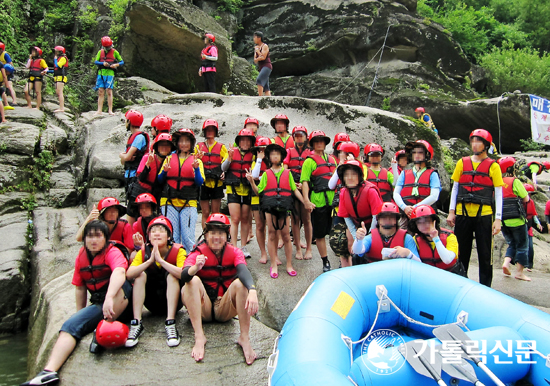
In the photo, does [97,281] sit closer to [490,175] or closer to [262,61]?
[490,175]

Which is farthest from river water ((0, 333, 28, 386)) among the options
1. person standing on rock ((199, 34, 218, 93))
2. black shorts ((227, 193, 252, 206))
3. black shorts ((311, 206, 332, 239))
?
person standing on rock ((199, 34, 218, 93))

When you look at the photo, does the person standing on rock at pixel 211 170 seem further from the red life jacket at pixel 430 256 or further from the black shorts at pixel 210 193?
the red life jacket at pixel 430 256

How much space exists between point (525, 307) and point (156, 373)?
11.4 ft

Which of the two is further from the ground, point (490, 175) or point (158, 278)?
point (490, 175)

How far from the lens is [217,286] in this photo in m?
4.45

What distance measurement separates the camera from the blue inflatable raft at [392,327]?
3.01m

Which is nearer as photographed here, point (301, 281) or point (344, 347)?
point (344, 347)

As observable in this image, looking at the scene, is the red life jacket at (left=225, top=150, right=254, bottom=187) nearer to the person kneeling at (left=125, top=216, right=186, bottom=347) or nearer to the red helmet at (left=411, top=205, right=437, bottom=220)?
the person kneeling at (left=125, top=216, right=186, bottom=347)

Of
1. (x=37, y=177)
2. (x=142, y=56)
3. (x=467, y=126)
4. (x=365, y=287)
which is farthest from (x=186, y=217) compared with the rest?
(x=467, y=126)

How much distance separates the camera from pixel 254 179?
6.04 m

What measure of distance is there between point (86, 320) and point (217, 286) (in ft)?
4.53

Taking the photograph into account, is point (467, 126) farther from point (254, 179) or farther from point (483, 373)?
point (483, 373)

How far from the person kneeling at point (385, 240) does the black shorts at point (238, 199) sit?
215cm

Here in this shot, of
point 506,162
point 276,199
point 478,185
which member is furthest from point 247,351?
point 506,162
